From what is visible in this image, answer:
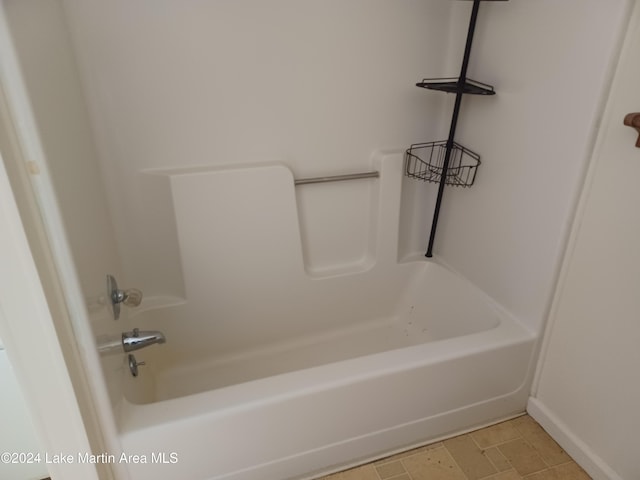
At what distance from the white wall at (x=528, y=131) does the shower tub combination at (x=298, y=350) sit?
0.17 m

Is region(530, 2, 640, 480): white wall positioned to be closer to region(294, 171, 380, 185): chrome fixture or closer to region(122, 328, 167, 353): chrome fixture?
region(294, 171, 380, 185): chrome fixture

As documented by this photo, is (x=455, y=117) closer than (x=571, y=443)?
No

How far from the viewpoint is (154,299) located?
1.61m

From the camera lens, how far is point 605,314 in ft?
3.92

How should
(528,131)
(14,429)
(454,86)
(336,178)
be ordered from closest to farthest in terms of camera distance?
1. (14,429)
2. (528,131)
3. (454,86)
4. (336,178)

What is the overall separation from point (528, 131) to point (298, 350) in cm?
118

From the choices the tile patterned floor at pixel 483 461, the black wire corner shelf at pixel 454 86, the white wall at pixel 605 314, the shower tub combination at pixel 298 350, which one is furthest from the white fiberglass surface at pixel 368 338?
the black wire corner shelf at pixel 454 86

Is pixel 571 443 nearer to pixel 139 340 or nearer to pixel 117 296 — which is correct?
pixel 139 340

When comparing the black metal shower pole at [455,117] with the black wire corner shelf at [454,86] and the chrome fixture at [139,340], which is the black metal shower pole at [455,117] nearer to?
the black wire corner shelf at [454,86]

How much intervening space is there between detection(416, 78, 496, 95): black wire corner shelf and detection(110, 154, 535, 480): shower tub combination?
29 cm

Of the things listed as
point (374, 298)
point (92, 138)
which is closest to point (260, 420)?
point (374, 298)

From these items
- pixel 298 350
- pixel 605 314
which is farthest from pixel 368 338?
pixel 605 314

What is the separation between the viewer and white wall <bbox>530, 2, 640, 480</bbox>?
3.54 ft

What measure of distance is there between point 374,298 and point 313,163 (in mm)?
663
